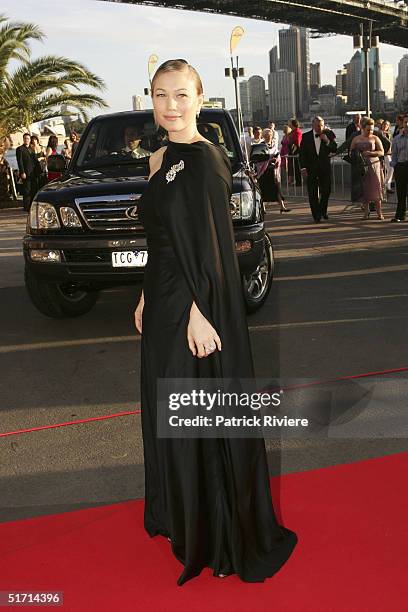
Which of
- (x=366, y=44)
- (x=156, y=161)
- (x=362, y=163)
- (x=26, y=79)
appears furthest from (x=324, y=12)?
(x=156, y=161)

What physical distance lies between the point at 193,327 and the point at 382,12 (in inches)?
3593

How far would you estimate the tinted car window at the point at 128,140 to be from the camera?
7102 millimetres

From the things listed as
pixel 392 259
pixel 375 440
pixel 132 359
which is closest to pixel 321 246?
pixel 392 259

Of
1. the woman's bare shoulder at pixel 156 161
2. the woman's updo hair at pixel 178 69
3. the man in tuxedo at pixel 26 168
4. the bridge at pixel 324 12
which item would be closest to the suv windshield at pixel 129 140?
the woman's bare shoulder at pixel 156 161

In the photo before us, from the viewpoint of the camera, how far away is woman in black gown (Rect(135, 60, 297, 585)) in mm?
2320

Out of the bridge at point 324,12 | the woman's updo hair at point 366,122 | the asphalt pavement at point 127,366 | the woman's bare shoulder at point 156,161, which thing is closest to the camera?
the woman's bare shoulder at point 156,161

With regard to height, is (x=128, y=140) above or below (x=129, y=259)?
above

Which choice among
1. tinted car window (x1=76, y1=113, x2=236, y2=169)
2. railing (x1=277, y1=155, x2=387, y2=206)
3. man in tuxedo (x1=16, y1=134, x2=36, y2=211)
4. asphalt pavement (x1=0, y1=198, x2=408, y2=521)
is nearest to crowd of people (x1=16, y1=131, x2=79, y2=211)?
man in tuxedo (x1=16, y1=134, x2=36, y2=211)

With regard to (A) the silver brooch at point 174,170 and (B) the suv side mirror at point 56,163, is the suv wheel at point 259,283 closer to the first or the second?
(B) the suv side mirror at point 56,163

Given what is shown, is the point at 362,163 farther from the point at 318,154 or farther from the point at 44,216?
the point at 44,216

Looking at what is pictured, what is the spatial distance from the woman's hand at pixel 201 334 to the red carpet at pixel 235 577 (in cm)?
90

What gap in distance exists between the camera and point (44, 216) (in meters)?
6.38

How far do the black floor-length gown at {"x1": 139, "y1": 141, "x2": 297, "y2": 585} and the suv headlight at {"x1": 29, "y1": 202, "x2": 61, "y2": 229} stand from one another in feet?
12.7

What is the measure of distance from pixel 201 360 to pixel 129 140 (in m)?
5.11
